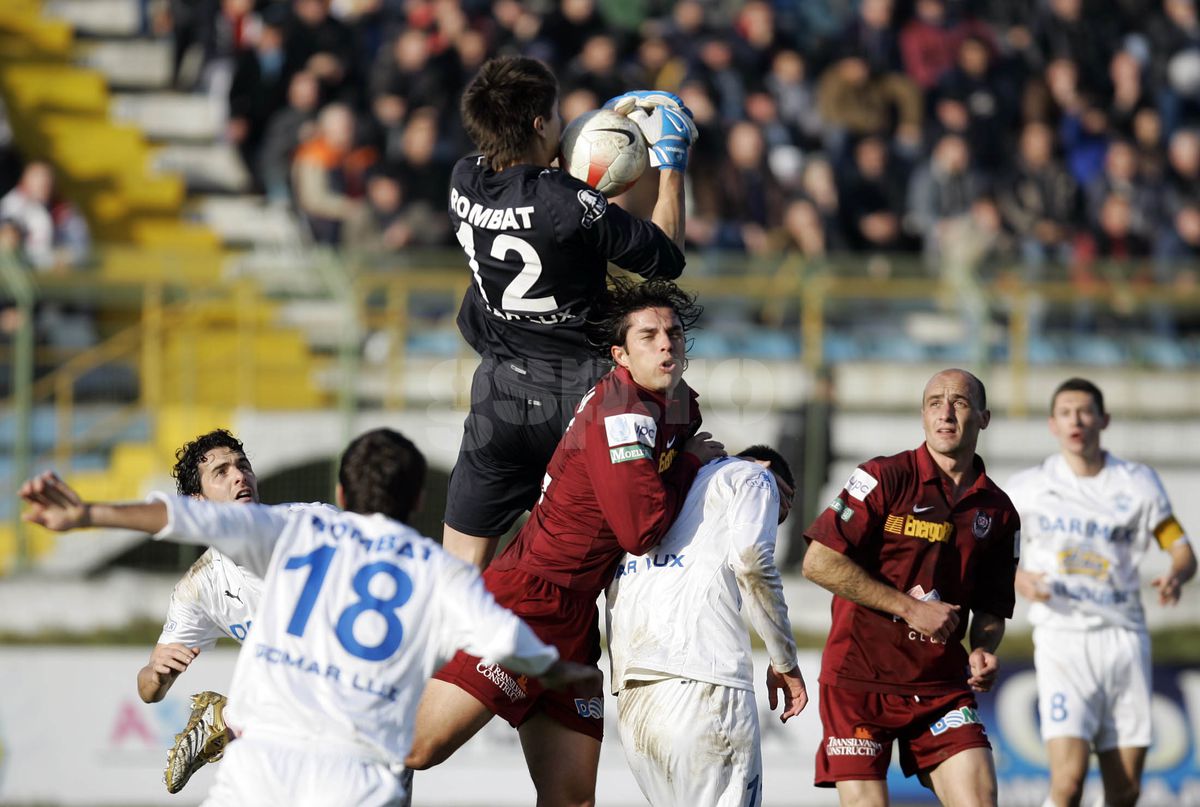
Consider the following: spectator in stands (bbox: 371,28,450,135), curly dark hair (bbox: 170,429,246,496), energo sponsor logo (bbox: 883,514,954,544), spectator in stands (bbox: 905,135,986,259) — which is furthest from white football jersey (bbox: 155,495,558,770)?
spectator in stands (bbox: 905,135,986,259)

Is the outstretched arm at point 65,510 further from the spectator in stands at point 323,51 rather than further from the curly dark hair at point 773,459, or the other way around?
the spectator in stands at point 323,51

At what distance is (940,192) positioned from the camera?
53.6 feet

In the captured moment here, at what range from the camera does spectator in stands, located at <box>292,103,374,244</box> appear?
15281 mm

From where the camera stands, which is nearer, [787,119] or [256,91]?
[256,91]

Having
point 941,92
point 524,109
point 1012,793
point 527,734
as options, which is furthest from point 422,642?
point 941,92

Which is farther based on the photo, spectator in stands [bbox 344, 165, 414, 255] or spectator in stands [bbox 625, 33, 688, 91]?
spectator in stands [bbox 625, 33, 688, 91]

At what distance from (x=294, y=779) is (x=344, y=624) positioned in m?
0.49

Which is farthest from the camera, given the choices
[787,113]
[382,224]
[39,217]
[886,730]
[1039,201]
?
[787,113]

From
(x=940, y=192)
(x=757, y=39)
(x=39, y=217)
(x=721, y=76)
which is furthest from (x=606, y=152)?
(x=757, y=39)

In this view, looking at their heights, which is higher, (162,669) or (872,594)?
(872,594)

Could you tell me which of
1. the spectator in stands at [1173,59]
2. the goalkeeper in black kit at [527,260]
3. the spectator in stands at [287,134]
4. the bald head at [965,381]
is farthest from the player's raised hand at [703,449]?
the spectator in stands at [1173,59]

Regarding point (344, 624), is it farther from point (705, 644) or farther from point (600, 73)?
point (600, 73)

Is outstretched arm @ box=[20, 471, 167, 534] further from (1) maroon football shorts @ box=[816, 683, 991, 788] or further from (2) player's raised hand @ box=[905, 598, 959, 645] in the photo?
(1) maroon football shorts @ box=[816, 683, 991, 788]

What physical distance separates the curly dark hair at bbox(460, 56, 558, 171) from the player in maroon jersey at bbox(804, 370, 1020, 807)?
1.95m
